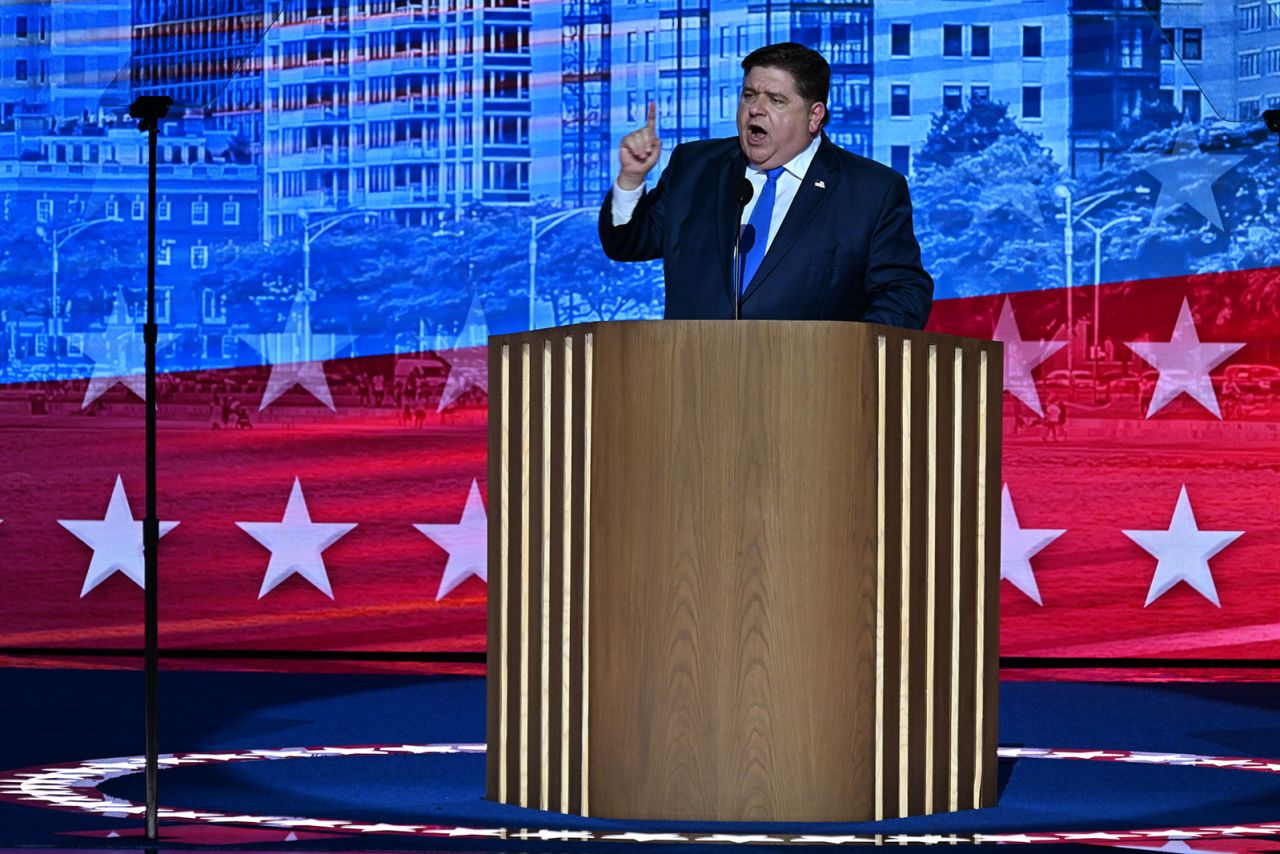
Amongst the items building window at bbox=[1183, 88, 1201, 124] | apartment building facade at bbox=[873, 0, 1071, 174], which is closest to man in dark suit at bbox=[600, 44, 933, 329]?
apartment building facade at bbox=[873, 0, 1071, 174]

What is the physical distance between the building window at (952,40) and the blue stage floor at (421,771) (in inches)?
86.9

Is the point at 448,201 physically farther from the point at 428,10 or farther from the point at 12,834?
the point at 12,834

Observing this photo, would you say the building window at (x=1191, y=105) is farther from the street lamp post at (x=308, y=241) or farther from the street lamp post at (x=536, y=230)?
the street lamp post at (x=308, y=241)

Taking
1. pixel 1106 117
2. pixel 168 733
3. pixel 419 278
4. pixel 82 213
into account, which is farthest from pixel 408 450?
pixel 1106 117

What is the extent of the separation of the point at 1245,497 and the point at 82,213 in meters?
4.13

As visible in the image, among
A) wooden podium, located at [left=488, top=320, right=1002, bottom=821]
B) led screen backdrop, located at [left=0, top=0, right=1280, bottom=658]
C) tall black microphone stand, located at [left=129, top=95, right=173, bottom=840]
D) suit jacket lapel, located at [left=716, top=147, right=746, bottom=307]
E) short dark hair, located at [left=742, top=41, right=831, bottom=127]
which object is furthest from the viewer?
led screen backdrop, located at [left=0, top=0, right=1280, bottom=658]

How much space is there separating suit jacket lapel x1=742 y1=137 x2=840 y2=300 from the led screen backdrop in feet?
10.7

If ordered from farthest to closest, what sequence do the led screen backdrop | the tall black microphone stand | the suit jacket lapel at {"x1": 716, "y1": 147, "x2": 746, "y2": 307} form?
the led screen backdrop < the suit jacket lapel at {"x1": 716, "y1": 147, "x2": 746, "y2": 307} < the tall black microphone stand

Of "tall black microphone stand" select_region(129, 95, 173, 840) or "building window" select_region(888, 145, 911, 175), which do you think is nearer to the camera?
"tall black microphone stand" select_region(129, 95, 173, 840)

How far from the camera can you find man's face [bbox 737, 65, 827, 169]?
13.7 feet

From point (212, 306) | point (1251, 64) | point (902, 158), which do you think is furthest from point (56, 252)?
point (1251, 64)

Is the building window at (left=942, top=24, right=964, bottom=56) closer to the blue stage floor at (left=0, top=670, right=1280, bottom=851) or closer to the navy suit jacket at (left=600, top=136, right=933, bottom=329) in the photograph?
the blue stage floor at (left=0, top=670, right=1280, bottom=851)

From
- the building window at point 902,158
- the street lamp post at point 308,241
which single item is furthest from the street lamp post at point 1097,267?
the street lamp post at point 308,241

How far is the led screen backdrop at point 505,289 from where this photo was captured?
7.48 m
